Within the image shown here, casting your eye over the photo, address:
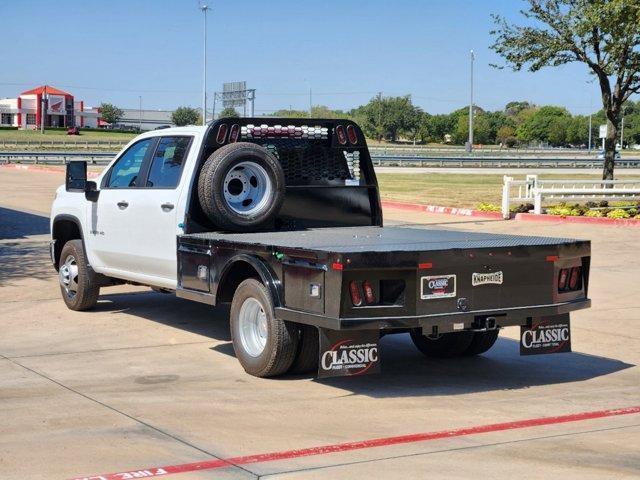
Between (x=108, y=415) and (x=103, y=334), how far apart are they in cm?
330

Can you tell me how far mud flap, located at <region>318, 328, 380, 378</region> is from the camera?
24.4 ft

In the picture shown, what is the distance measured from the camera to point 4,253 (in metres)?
17.0

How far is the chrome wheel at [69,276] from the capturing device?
37.8 feet

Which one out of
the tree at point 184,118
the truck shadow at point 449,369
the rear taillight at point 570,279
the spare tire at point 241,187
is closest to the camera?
the truck shadow at point 449,369

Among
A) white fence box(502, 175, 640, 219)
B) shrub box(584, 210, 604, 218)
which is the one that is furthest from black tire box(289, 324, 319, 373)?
shrub box(584, 210, 604, 218)

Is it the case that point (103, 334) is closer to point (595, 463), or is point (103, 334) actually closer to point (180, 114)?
point (595, 463)

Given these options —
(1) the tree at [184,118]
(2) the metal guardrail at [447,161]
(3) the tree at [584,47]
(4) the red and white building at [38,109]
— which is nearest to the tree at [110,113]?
(4) the red and white building at [38,109]

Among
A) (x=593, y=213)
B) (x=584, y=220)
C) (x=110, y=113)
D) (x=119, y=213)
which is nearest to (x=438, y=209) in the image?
(x=593, y=213)

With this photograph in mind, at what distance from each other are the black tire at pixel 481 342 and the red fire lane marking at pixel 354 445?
1.91m

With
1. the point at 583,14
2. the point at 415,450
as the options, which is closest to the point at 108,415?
the point at 415,450

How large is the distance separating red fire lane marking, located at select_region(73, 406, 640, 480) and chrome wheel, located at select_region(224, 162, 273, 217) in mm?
3320

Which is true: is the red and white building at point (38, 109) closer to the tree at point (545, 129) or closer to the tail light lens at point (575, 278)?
the tree at point (545, 129)

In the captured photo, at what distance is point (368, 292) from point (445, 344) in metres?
2.14

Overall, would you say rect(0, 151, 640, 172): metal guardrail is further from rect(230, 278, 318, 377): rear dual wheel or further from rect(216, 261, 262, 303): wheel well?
rect(230, 278, 318, 377): rear dual wheel
